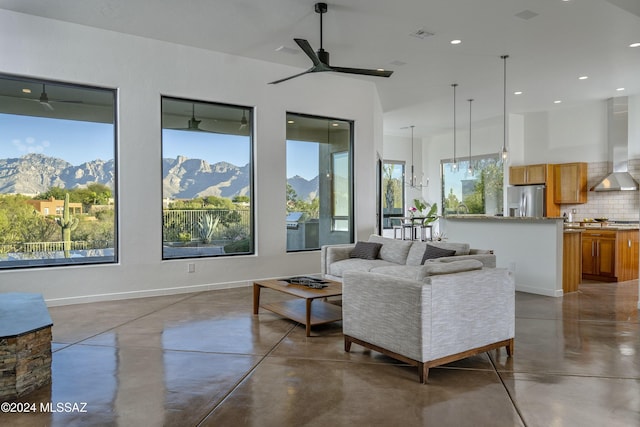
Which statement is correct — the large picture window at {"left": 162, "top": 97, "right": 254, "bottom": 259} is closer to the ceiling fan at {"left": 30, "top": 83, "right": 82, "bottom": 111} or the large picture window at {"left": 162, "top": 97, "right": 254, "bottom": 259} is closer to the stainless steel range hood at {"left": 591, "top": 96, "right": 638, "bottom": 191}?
the ceiling fan at {"left": 30, "top": 83, "right": 82, "bottom": 111}

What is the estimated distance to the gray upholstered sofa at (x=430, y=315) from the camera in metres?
2.98

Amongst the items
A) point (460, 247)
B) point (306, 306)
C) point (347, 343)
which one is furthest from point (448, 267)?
point (460, 247)

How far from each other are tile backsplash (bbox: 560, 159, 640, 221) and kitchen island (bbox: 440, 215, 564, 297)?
3677mm

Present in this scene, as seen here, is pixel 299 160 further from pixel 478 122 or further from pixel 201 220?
pixel 478 122

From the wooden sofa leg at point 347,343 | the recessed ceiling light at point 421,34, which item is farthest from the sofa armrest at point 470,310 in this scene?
the recessed ceiling light at point 421,34

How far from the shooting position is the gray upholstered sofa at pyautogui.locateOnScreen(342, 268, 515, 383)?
2.98 m

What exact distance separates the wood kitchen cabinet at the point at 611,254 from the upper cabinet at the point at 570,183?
176 cm

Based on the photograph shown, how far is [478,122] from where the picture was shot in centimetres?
1102

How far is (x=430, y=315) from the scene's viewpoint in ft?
9.72

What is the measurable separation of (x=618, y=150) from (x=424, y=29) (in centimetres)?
552

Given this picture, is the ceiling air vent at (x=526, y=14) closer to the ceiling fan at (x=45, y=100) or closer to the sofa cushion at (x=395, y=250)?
the sofa cushion at (x=395, y=250)

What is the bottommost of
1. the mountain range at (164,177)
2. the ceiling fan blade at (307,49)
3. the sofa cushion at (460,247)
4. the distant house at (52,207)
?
the sofa cushion at (460,247)

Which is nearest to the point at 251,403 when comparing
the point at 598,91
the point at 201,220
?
the point at 201,220

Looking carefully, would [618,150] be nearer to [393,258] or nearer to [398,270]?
[393,258]
